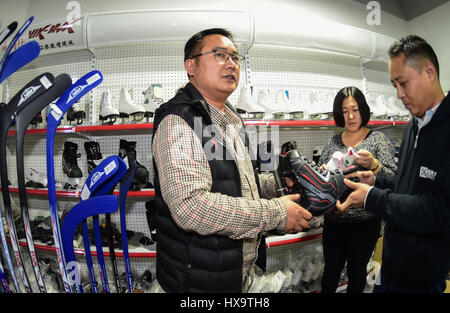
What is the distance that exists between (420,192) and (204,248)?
105cm

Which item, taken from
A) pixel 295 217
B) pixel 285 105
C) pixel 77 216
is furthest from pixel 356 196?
pixel 77 216

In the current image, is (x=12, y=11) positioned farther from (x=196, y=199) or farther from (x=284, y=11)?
(x=196, y=199)

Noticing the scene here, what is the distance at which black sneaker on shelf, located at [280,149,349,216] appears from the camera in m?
1.05

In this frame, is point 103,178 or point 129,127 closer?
point 103,178

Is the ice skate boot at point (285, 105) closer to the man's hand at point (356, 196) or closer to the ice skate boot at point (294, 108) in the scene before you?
the ice skate boot at point (294, 108)

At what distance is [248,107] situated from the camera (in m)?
2.10

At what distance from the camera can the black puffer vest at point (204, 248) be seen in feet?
3.17

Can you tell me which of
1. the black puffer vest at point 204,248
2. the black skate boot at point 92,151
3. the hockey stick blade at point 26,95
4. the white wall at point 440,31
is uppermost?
the white wall at point 440,31

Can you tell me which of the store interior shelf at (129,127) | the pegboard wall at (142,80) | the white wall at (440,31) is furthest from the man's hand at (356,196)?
the white wall at (440,31)

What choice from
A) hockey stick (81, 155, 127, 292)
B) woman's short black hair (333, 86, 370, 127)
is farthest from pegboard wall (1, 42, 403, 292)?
hockey stick (81, 155, 127, 292)

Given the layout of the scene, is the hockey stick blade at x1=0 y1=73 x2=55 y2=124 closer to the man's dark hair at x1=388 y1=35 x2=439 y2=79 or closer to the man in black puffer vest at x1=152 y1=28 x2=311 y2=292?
the man in black puffer vest at x1=152 y1=28 x2=311 y2=292

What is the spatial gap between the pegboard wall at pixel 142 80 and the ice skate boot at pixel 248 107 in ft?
0.86

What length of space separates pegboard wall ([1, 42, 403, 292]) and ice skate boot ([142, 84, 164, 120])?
279 mm

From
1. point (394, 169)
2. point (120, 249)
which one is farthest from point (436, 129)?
point (120, 249)
